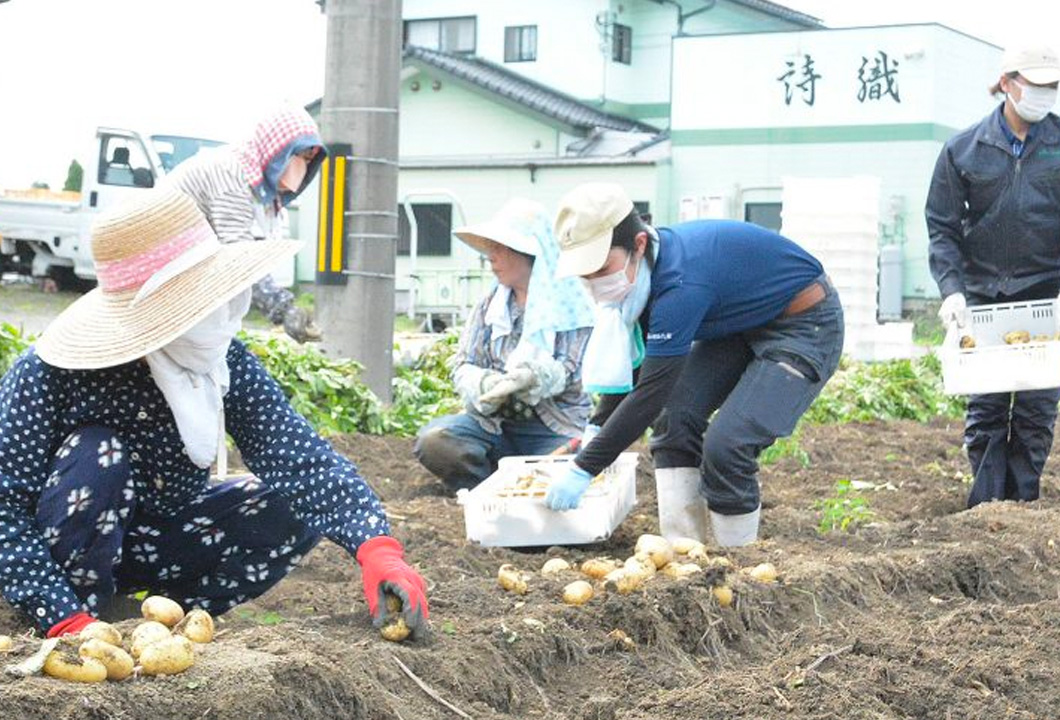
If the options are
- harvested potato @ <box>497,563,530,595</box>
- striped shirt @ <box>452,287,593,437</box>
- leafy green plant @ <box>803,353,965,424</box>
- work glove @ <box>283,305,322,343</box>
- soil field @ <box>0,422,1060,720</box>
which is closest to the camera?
soil field @ <box>0,422,1060,720</box>

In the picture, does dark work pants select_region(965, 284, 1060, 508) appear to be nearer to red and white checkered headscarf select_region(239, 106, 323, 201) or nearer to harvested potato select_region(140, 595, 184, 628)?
red and white checkered headscarf select_region(239, 106, 323, 201)

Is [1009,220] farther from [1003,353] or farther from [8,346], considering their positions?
[8,346]

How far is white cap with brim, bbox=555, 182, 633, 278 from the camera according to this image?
4.91m

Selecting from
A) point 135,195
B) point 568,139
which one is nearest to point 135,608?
point 135,195

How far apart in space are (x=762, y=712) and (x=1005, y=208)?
368 cm

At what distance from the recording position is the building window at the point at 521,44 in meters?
32.2

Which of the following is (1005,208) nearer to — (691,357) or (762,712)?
(691,357)

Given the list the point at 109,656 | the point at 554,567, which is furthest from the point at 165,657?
the point at 554,567

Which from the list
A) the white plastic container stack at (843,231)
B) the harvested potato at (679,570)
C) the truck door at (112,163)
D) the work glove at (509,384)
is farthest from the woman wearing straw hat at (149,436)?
the truck door at (112,163)

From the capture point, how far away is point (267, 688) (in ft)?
10.2

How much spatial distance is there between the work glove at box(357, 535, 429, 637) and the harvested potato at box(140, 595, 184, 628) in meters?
0.41

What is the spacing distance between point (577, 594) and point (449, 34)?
30.0m

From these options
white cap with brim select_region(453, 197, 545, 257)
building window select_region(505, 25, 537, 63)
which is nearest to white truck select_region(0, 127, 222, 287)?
building window select_region(505, 25, 537, 63)

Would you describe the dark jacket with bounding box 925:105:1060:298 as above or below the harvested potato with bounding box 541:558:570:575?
above
